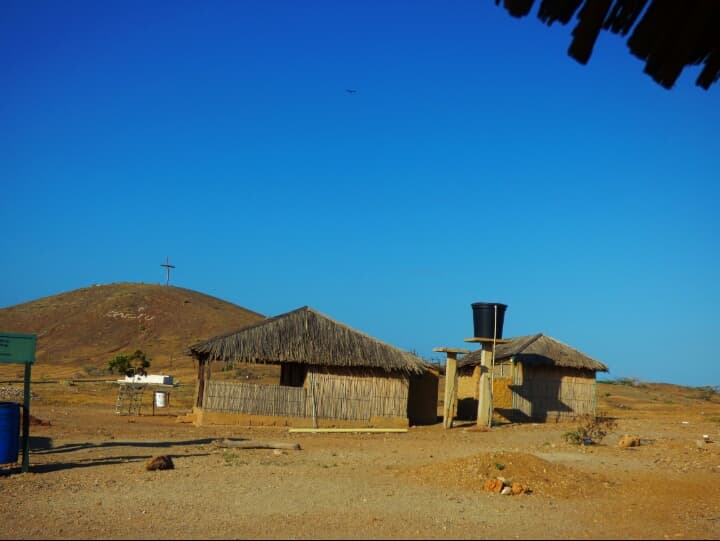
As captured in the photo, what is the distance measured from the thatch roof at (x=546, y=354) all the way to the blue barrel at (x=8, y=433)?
59.9ft

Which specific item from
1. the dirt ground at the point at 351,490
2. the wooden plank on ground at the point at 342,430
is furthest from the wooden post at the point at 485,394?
the dirt ground at the point at 351,490

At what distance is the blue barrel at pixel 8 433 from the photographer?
11.8 meters

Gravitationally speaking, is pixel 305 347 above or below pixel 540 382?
above

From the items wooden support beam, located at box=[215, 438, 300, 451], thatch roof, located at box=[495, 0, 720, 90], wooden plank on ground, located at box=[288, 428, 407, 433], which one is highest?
thatch roof, located at box=[495, 0, 720, 90]

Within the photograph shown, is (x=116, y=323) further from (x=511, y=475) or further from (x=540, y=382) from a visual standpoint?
(x=511, y=475)

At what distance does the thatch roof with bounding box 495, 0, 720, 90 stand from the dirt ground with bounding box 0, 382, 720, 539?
5.02 metres

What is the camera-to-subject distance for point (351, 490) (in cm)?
1033

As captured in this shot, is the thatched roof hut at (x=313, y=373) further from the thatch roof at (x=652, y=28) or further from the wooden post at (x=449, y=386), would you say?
the thatch roof at (x=652, y=28)

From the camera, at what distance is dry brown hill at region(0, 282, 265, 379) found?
185ft

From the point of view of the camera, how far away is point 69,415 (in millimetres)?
23578

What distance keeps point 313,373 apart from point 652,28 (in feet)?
65.4

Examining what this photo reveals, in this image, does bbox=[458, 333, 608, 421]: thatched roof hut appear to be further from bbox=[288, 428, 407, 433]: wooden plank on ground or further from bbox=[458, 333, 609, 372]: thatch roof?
bbox=[288, 428, 407, 433]: wooden plank on ground

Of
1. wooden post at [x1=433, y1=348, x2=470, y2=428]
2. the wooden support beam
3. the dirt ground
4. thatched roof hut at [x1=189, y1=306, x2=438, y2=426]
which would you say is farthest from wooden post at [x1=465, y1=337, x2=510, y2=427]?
the wooden support beam

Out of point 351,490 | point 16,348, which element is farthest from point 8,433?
point 351,490
